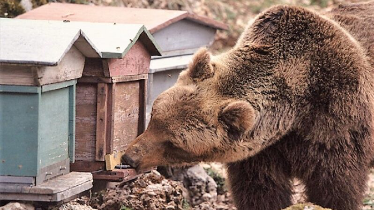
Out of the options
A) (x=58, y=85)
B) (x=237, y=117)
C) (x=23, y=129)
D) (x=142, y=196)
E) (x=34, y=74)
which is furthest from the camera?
(x=142, y=196)

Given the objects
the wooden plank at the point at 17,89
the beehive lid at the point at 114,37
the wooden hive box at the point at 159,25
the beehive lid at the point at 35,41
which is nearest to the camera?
the beehive lid at the point at 35,41

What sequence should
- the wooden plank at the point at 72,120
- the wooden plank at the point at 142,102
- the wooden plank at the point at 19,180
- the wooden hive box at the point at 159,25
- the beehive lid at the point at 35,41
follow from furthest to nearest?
1. the wooden hive box at the point at 159,25
2. the wooden plank at the point at 142,102
3. the wooden plank at the point at 72,120
4. the wooden plank at the point at 19,180
5. the beehive lid at the point at 35,41

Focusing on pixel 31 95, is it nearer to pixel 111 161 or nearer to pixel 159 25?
pixel 111 161

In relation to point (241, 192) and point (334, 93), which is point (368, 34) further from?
point (241, 192)

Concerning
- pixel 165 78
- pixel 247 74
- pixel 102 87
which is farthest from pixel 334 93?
pixel 165 78

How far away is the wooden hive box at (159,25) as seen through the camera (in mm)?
8445

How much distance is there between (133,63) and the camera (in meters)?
7.12

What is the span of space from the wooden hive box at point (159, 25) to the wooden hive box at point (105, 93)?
4.02 feet

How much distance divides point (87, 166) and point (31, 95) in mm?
1332

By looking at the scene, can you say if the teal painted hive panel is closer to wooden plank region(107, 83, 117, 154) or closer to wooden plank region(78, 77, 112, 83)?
wooden plank region(78, 77, 112, 83)

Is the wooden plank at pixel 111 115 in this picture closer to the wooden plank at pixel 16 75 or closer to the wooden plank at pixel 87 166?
the wooden plank at pixel 87 166

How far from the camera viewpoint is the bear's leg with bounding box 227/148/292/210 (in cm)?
667

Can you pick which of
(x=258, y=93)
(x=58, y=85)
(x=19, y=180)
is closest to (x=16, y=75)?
(x=58, y=85)

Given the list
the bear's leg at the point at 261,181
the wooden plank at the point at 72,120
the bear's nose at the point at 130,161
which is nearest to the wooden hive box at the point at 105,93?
the wooden plank at the point at 72,120
